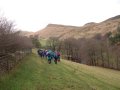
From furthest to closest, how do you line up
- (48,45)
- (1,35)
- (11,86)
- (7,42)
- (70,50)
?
(48,45) → (70,50) → (7,42) → (1,35) → (11,86)

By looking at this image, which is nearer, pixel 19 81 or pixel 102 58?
pixel 19 81

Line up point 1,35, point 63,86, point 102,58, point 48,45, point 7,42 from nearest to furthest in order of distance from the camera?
point 63,86
point 1,35
point 7,42
point 102,58
point 48,45

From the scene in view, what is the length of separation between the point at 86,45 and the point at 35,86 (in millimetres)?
83966

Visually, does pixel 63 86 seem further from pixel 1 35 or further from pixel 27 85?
pixel 1 35

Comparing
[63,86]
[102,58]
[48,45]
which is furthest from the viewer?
[48,45]

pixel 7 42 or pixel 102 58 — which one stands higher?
pixel 7 42

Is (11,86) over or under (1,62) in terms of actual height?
under

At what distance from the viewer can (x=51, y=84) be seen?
2088 centimetres

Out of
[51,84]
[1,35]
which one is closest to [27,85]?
[51,84]

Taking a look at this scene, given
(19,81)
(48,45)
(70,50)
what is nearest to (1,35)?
(19,81)

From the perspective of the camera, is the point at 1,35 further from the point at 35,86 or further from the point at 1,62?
the point at 35,86

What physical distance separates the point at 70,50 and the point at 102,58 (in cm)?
2625

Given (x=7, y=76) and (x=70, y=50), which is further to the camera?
(x=70, y=50)

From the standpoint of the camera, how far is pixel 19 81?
68.2ft
